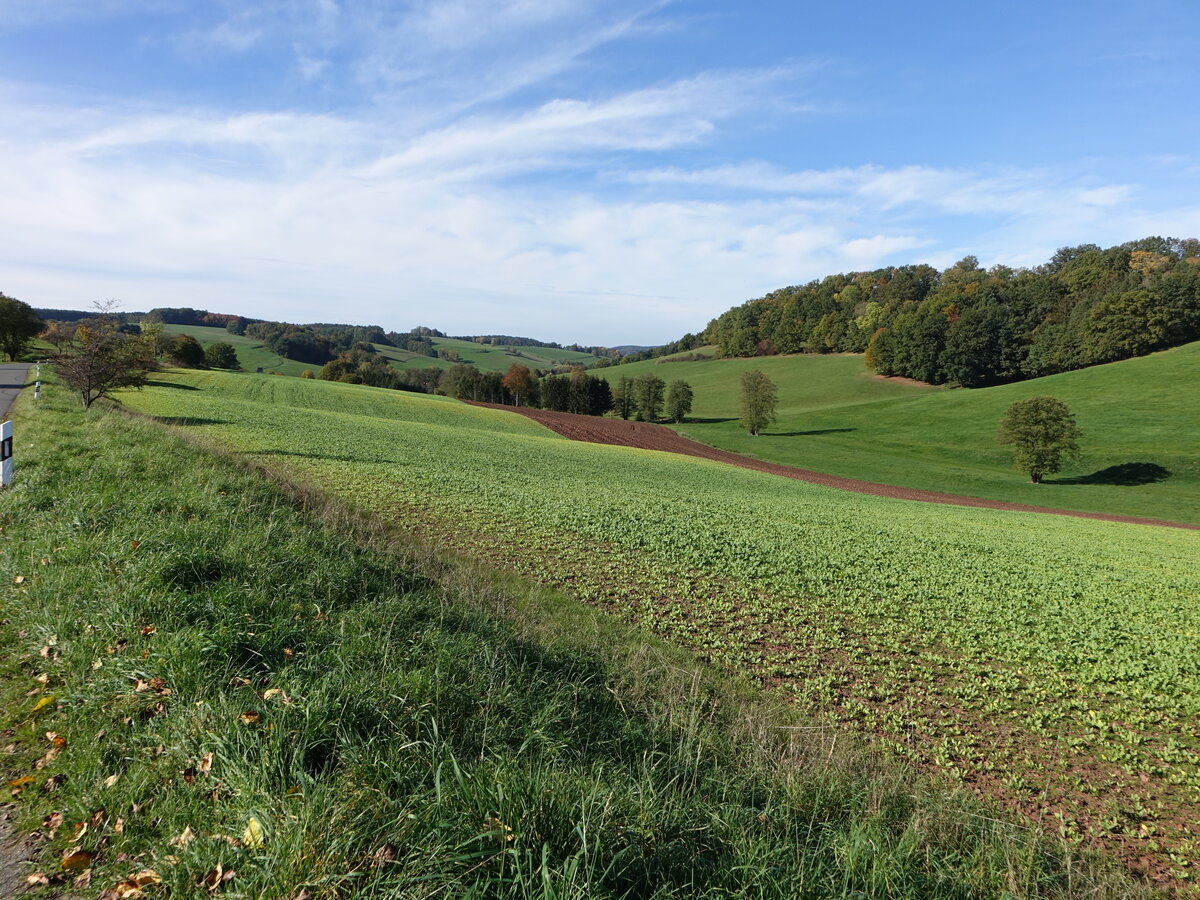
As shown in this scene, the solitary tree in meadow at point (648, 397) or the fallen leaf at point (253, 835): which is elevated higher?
the solitary tree in meadow at point (648, 397)

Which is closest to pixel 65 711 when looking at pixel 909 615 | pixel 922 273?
pixel 909 615

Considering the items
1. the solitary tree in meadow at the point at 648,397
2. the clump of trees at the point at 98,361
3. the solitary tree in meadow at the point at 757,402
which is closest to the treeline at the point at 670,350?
the solitary tree in meadow at the point at 648,397

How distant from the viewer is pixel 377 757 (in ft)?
12.0

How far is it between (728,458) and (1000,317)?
5973cm

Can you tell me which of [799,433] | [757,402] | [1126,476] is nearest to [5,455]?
[1126,476]

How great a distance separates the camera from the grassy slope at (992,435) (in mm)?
44281

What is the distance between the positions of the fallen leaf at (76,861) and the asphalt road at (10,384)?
81.5ft

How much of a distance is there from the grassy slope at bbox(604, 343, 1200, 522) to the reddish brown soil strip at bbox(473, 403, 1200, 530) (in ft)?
9.47

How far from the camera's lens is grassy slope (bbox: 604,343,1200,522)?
44.3 m

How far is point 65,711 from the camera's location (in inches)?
169

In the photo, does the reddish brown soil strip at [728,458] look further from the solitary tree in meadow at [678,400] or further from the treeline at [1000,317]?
the treeline at [1000,317]

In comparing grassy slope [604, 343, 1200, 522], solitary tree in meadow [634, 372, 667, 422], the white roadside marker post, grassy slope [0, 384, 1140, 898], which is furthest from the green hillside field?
grassy slope [0, 384, 1140, 898]

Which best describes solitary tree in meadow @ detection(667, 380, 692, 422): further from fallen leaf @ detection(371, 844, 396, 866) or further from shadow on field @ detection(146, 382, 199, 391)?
fallen leaf @ detection(371, 844, 396, 866)

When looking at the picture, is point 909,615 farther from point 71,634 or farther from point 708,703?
point 71,634
